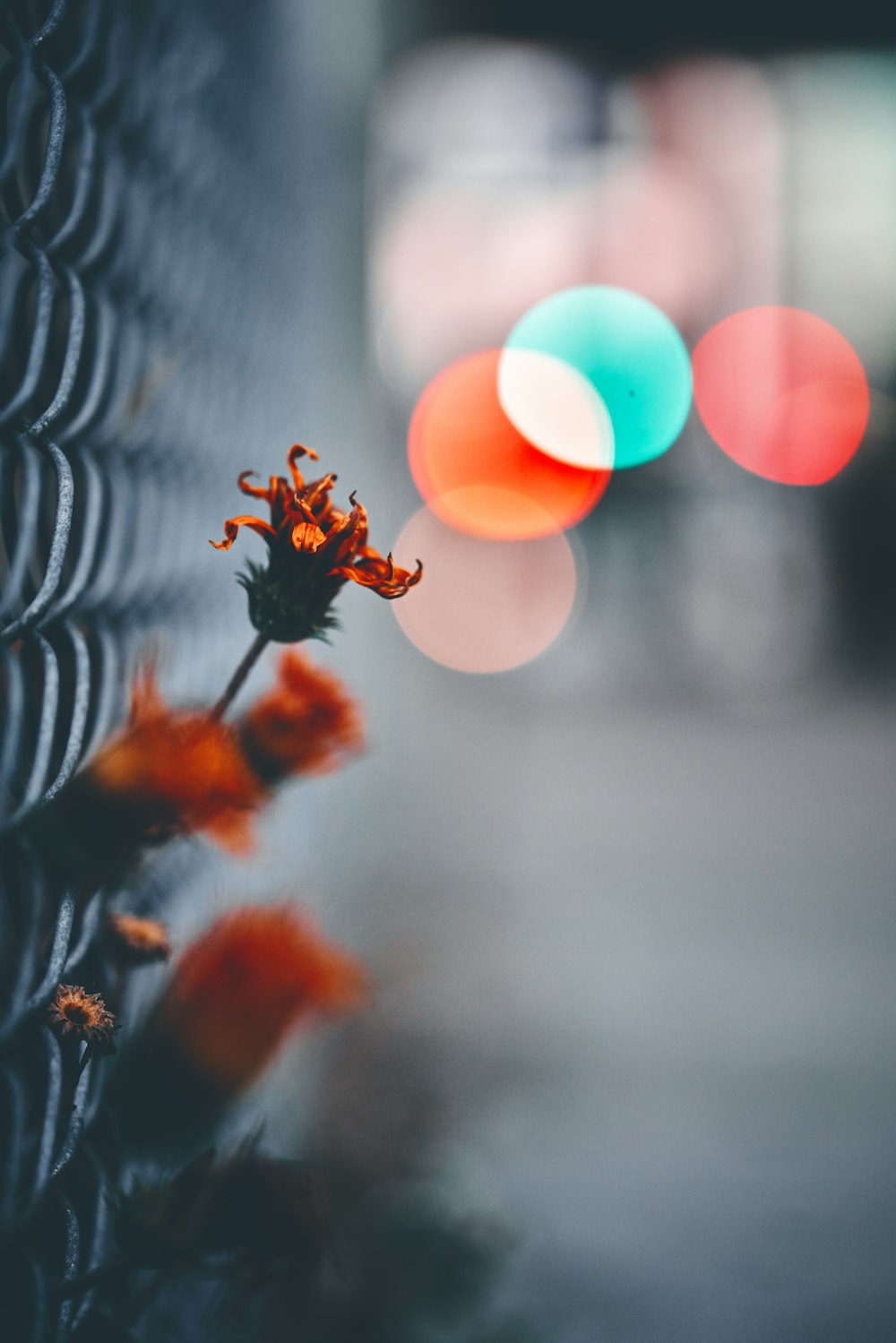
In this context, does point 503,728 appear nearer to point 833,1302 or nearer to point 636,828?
point 636,828

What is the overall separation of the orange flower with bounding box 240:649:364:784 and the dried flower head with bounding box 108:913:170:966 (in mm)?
63

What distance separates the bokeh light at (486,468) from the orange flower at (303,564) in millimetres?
3413

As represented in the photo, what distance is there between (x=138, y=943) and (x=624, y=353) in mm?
3570

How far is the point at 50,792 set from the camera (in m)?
0.30

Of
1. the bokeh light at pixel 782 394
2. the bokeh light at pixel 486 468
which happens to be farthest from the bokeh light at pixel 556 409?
the bokeh light at pixel 782 394

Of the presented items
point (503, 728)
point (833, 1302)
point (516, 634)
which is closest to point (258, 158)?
point (833, 1302)

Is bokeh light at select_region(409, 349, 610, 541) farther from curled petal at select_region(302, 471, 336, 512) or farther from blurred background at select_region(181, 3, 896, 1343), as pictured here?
curled petal at select_region(302, 471, 336, 512)

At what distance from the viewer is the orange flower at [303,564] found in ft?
0.93

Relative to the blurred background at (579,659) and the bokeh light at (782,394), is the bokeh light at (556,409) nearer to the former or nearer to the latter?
the blurred background at (579,659)

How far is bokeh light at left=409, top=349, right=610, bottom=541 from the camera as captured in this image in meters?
3.76

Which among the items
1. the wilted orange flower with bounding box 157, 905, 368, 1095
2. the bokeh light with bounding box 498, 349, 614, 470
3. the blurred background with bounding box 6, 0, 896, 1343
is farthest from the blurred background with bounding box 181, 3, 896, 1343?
the wilted orange flower with bounding box 157, 905, 368, 1095

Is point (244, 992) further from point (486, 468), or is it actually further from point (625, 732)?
point (486, 468)

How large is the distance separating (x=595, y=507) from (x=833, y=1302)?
3164 mm

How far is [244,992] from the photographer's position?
311mm
